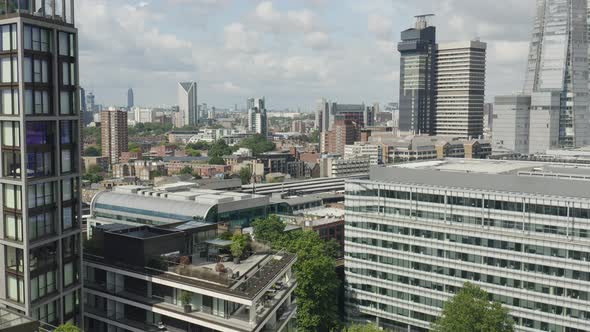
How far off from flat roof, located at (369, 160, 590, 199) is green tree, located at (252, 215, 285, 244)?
15.9 meters

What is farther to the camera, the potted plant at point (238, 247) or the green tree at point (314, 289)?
the green tree at point (314, 289)

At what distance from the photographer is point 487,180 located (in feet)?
229

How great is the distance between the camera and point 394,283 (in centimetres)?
7444

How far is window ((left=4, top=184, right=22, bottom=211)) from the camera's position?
143ft

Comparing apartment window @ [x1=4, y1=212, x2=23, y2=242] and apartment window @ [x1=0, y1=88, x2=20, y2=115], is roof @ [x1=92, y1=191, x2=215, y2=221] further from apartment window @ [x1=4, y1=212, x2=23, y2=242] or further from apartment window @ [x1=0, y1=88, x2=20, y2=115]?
apartment window @ [x1=0, y1=88, x2=20, y2=115]

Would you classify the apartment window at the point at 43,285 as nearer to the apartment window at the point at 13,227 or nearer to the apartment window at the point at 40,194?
the apartment window at the point at 13,227

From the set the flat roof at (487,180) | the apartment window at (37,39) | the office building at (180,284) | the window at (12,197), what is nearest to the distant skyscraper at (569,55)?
the flat roof at (487,180)

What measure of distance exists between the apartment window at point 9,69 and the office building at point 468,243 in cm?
4428

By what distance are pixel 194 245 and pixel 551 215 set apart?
121 feet

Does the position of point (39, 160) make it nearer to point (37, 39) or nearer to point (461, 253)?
point (37, 39)

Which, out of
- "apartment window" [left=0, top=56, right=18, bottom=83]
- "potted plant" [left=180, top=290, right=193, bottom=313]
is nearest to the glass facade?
"potted plant" [left=180, top=290, right=193, bottom=313]

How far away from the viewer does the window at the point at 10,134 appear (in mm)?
43375

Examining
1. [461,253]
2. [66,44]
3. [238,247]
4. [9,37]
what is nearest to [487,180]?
[461,253]

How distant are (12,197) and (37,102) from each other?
7.24 meters
